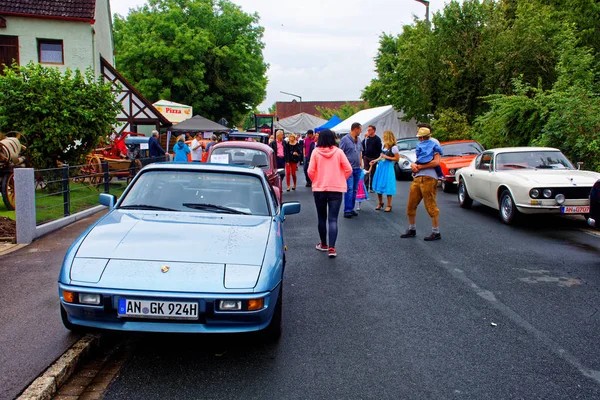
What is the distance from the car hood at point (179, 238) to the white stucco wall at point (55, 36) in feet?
67.5

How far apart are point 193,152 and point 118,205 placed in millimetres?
14209

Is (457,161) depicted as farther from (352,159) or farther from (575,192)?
(575,192)

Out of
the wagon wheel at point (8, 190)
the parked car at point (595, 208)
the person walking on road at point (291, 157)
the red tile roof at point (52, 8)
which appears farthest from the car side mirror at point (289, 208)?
the red tile roof at point (52, 8)

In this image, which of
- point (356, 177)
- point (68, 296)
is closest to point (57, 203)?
point (356, 177)

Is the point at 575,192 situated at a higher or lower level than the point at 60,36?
lower

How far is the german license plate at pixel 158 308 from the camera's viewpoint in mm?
3734

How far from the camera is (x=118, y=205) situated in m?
5.34

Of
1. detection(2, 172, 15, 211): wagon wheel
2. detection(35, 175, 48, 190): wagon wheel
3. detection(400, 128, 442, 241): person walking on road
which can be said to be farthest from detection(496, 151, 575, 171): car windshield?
detection(2, 172, 15, 211): wagon wheel

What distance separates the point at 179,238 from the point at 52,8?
72.5 ft

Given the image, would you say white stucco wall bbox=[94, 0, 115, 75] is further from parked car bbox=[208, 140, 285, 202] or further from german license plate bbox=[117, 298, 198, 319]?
german license plate bbox=[117, 298, 198, 319]

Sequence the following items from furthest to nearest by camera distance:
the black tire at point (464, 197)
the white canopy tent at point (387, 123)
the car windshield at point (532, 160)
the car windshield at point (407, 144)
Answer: the white canopy tent at point (387, 123) < the car windshield at point (407, 144) < the black tire at point (464, 197) < the car windshield at point (532, 160)

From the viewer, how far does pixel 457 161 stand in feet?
54.7

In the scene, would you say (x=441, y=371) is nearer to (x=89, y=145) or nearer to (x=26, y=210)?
(x=26, y=210)

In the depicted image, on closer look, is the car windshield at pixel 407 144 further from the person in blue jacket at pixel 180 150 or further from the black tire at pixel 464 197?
the black tire at pixel 464 197
